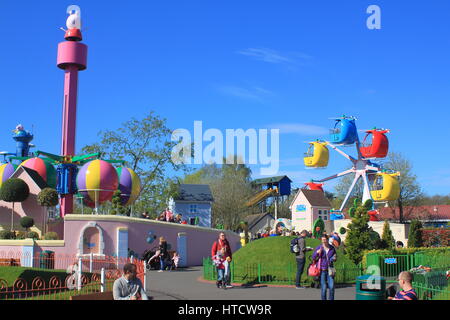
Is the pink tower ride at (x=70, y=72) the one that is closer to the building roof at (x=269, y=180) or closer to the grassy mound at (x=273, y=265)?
the grassy mound at (x=273, y=265)

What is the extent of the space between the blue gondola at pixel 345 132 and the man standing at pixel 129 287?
122 ft

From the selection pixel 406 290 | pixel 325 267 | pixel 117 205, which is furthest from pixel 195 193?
pixel 406 290

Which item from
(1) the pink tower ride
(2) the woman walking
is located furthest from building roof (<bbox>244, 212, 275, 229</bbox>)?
(2) the woman walking

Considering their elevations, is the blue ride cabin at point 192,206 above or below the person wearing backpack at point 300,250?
above

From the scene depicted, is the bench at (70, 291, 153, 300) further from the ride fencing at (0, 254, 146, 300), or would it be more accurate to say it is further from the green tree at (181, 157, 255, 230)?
the green tree at (181, 157, 255, 230)

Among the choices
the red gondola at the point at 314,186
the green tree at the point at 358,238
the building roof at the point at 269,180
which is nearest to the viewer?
the green tree at the point at 358,238

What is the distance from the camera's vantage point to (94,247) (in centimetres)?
2423

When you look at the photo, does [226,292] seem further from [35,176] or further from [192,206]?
[192,206]

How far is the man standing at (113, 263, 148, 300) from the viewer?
7.68 meters

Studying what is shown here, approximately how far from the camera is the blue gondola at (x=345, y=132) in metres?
42.9

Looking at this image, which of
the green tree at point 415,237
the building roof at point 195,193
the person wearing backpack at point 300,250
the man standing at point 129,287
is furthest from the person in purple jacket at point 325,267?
the building roof at point 195,193

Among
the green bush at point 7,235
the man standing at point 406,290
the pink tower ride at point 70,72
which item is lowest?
the man standing at point 406,290
